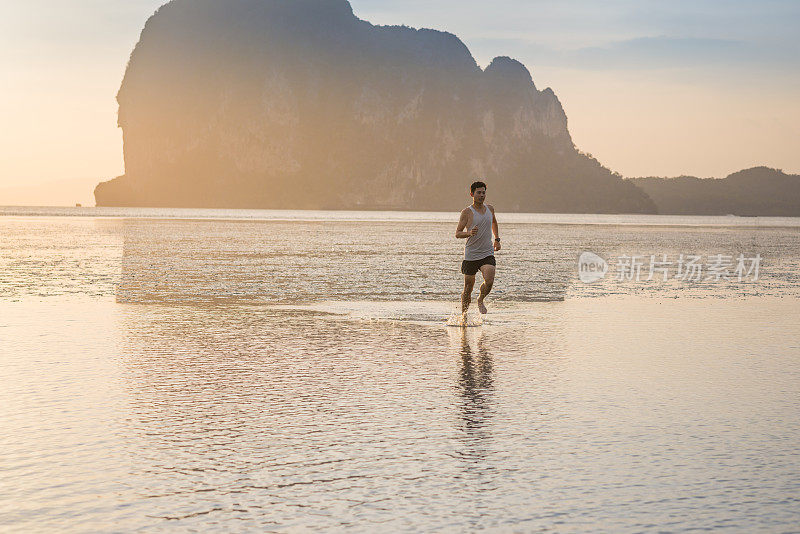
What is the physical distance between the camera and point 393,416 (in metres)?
7.10

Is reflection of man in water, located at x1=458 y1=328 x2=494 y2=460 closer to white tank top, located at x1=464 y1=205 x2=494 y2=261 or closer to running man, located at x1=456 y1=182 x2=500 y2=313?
running man, located at x1=456 y1=182 x2=500 y2=313

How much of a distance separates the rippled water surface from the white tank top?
100 centimetres

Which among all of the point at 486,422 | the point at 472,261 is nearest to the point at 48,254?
the point at 472,261

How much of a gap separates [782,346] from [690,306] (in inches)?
193

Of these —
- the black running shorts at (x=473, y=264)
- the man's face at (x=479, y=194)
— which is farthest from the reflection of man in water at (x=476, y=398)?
the man's face at (x=479, y=194)

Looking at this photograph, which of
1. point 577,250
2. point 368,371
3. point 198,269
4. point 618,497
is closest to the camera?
point 618,497

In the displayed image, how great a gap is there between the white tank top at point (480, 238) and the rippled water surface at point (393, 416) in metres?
1.00

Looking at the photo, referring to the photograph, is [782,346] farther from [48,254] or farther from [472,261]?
[48,254]

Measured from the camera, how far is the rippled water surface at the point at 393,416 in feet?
16.1

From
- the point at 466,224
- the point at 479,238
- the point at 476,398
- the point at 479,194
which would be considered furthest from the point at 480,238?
the point at 476,398

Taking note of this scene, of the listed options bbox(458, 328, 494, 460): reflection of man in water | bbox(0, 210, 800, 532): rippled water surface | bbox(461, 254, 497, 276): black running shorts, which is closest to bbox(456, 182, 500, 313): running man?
bbox(461, 254, 497, 276): black running shorts

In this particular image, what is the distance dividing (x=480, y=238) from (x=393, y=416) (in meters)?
7.01

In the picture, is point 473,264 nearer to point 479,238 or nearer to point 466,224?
point 479,238

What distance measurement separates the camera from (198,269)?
23.0 meters
